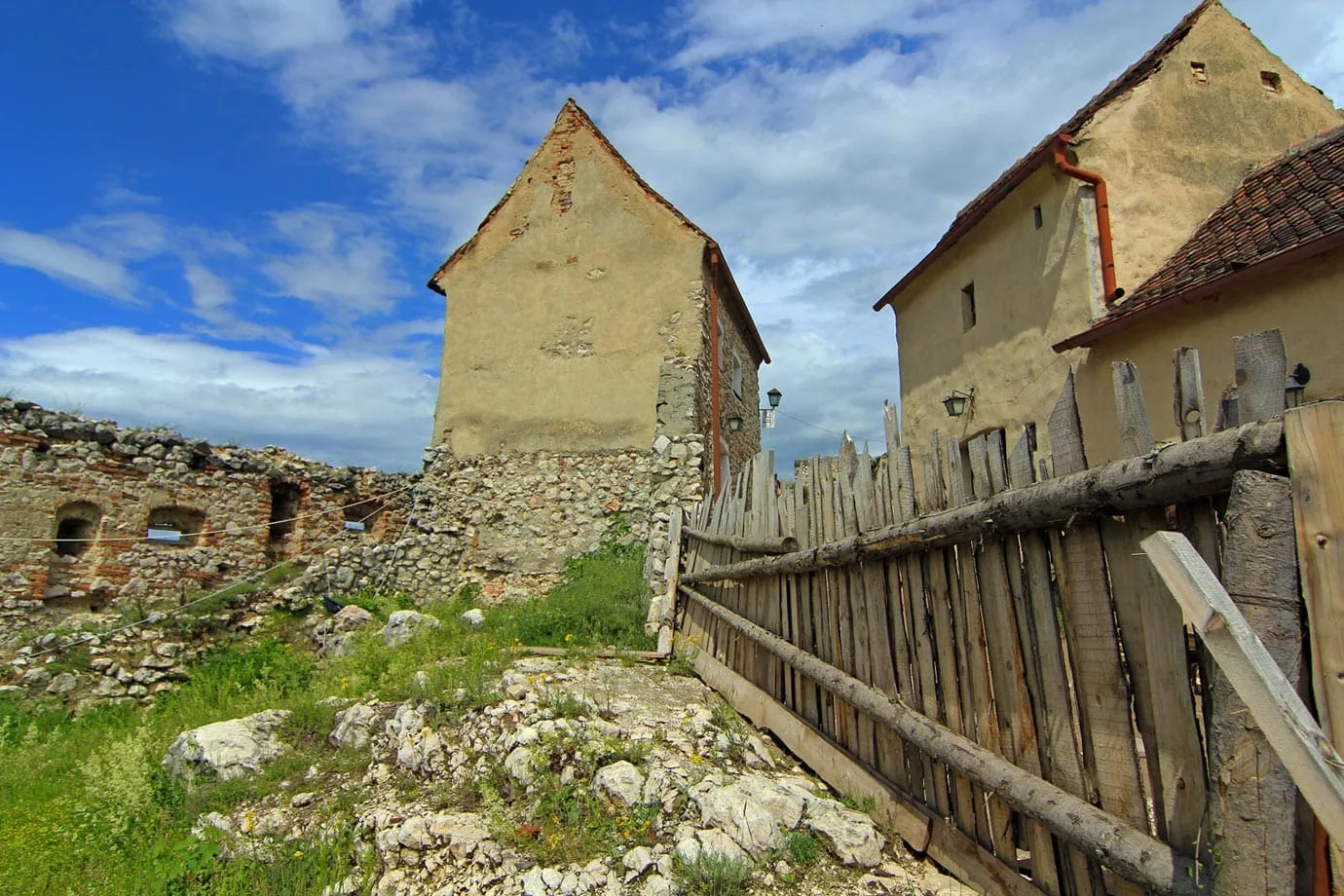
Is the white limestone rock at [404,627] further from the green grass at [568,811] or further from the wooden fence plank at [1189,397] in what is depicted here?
the wooden fence plank at [1189,397]

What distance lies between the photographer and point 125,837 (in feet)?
17.1

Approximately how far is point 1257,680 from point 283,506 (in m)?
15.6

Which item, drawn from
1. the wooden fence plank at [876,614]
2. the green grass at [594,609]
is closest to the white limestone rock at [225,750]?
the green grass at [594,609]

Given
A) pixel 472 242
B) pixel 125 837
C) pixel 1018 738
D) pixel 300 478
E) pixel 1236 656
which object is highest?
pixel 472 242

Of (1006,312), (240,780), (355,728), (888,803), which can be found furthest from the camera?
(1006,312)

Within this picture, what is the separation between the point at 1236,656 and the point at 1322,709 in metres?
0.32

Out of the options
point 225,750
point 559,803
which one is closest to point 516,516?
point 225,750

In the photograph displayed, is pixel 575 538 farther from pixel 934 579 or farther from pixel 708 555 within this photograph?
pixel 934 579

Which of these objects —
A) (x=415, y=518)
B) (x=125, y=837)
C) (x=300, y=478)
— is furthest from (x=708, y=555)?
(x=300, y=478)

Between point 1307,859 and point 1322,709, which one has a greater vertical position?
point 1322,709

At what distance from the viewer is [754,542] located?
6.07 m

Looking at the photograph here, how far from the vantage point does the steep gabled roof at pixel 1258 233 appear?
714 centimetres

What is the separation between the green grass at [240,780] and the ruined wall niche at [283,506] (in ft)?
12.3

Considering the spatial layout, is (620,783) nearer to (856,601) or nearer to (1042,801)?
(856,601)
